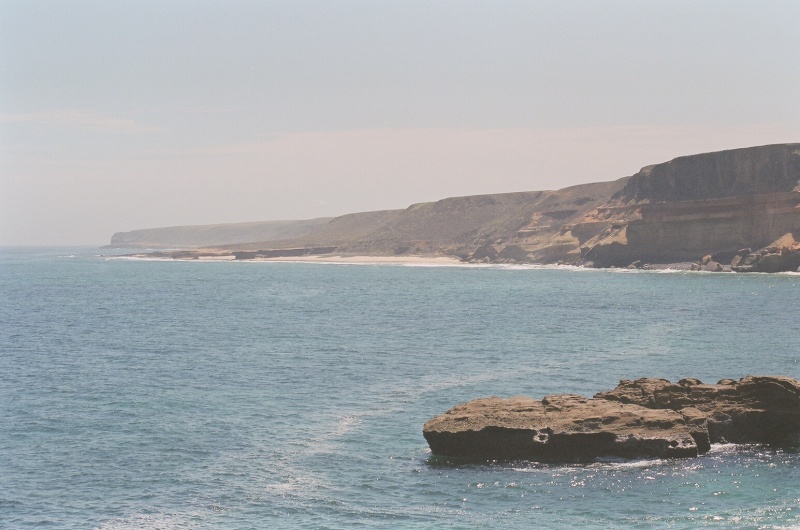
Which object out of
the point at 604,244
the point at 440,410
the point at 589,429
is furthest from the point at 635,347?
the point at 604,244

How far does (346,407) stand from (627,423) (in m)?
13.5

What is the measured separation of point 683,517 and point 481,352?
1267 inches

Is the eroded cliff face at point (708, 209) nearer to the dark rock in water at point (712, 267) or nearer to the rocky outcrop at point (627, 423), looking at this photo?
the dark rock in water at point (712, 267)

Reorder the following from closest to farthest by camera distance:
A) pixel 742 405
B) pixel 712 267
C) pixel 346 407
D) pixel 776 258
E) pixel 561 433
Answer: pixel 561 433
pixel 742 405
pixel 346 407
pixel 776 258
pixel 712 267

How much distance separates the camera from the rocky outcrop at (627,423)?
30.3 m

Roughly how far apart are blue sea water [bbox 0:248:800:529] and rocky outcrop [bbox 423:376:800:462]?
0.69 m

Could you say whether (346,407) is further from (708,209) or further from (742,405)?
(708,209)

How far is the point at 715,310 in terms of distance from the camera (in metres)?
78.6

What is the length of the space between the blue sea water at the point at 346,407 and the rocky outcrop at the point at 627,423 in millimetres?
694

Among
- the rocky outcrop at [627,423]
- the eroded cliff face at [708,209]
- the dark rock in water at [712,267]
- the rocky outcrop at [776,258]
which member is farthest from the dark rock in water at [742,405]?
the dark rock in water at [712,267]

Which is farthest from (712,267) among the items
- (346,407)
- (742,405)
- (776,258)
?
(742,405)

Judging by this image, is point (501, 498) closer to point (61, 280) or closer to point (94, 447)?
point (94, 447)

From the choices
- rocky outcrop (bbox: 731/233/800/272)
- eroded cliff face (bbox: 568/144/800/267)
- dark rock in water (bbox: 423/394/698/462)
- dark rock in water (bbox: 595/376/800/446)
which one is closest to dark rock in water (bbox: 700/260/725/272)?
eroded cliff face (bbox: 568/144/800/267)

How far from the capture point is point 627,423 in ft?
101
